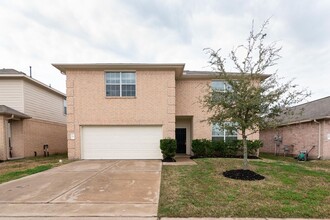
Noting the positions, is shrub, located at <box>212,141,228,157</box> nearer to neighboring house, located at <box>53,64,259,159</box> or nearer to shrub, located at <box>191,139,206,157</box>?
shrub, located at <box>191,139,206,157</box>

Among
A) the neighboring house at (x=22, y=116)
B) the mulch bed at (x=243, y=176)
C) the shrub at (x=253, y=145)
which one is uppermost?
the neighboring house at (x=22, y=116)

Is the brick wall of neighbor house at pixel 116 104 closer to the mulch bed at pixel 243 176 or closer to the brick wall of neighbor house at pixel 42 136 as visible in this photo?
the brick wall of neighbor house at pixel 42 136

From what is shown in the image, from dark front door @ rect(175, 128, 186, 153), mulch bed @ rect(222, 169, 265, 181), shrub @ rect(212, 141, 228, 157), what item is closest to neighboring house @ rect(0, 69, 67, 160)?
dark front door @ rect(175, 128, 186, 153)

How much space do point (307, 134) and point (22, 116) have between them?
792 inches

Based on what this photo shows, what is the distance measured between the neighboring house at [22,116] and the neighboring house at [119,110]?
4213mm

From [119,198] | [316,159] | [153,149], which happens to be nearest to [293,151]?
[316,159]

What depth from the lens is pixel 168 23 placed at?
11484 millimetres

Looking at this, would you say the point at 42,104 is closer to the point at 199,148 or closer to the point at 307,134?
the point at 199,148

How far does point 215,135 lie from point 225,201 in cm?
873

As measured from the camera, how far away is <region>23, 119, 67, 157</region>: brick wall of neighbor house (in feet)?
45.7

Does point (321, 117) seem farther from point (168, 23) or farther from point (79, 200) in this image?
point (79, 200)

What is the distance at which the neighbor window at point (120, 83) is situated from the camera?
11938 millimetres

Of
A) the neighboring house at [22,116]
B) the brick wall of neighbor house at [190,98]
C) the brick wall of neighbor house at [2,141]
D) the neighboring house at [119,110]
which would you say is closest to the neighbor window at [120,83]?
the neighboring house at [119,110]

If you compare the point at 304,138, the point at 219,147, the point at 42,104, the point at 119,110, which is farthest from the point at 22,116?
the point at 304,138
